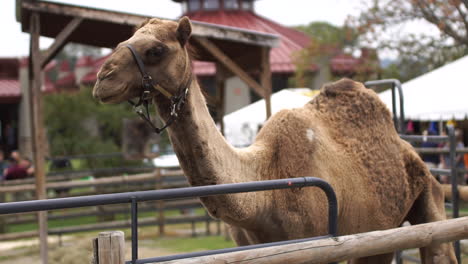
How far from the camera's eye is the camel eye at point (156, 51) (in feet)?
11.8

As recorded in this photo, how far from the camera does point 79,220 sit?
41.2 ft

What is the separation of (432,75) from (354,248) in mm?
9717

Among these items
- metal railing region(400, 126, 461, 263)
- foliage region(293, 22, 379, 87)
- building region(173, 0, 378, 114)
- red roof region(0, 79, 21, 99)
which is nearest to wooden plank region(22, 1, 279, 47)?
metal railing region(400, 126, 461, 263)

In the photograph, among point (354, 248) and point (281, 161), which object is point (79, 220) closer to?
point (281, 161)

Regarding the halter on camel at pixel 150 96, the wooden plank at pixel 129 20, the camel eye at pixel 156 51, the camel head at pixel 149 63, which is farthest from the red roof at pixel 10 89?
the camel eye at pixel 156 51

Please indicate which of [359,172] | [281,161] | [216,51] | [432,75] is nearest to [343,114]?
[359,172]

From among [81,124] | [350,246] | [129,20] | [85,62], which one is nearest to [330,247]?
[350,246]

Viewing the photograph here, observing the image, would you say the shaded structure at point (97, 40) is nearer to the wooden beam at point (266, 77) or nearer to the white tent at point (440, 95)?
the wooden beam at point (266, 77)

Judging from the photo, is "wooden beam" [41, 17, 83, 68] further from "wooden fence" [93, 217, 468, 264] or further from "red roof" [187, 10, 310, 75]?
"red roof" [187, 10, 310, 75]

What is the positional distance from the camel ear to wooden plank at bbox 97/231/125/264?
164 centimetres

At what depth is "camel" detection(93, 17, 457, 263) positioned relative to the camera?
12.1 feet

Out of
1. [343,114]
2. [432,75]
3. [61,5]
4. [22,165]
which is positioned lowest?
[22,165]

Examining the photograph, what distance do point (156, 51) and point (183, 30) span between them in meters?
0.28

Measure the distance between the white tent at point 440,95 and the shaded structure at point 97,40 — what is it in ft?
10.5
